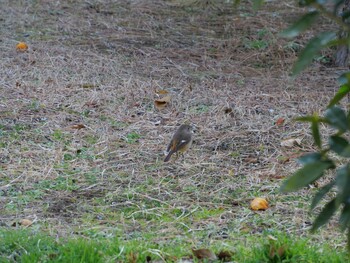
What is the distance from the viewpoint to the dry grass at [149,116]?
480 centimetres

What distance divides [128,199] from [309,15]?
3.38 m

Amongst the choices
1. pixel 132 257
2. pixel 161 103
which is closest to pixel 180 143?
pixel 161 103

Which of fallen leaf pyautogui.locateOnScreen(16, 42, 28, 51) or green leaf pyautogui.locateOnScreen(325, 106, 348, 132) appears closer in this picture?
green leaf pyautogui.locateOnScreen(325, 106, 348, 132)

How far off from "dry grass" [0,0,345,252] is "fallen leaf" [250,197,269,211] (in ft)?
0.20

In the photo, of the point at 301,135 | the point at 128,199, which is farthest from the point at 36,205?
the point at 301,135

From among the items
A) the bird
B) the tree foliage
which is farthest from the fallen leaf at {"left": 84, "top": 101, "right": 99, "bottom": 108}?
the tree foliage

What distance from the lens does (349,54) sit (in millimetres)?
8391

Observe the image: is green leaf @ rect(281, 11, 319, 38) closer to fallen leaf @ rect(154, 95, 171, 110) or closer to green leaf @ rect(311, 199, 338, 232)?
green leaf @ rect(311, 199, 338, 232)

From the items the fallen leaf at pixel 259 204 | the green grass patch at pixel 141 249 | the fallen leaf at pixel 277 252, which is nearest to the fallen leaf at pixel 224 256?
the green grass patch at pixel 141 249

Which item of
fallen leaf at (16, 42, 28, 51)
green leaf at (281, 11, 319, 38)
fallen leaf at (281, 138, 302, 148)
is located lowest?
fallen leaf at (16, 42, 28, 51)

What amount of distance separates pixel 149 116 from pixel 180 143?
4.07 feet

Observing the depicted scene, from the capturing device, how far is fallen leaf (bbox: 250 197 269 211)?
4783 mm

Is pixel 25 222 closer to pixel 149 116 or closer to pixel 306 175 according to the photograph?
pixel 149 116

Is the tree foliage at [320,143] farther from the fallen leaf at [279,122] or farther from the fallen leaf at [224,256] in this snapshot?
the fallen leaf at [279,122]
